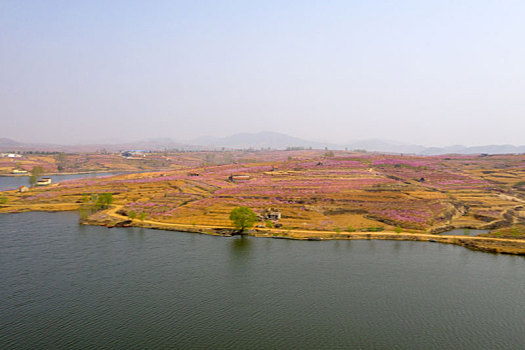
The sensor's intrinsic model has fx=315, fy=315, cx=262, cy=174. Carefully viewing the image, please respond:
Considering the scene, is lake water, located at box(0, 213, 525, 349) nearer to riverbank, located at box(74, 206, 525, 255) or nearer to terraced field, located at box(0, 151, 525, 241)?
riverbank, located at box(74, 206, 525, 255)

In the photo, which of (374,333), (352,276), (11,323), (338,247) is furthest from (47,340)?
(338,247)

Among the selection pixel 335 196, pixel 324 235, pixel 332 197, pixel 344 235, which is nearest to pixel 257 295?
pixel 324 235

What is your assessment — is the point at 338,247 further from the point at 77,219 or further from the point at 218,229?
the point at 77,219

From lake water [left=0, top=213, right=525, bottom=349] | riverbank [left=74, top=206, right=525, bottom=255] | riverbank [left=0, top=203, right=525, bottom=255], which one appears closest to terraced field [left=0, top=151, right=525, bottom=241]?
riverbank [left=0, top=203, right=525, bottom=255]

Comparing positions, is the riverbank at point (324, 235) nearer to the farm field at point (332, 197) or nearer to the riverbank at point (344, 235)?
the riverbank at point (344, 235)

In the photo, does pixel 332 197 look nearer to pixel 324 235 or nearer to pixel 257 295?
pixel 324 235
